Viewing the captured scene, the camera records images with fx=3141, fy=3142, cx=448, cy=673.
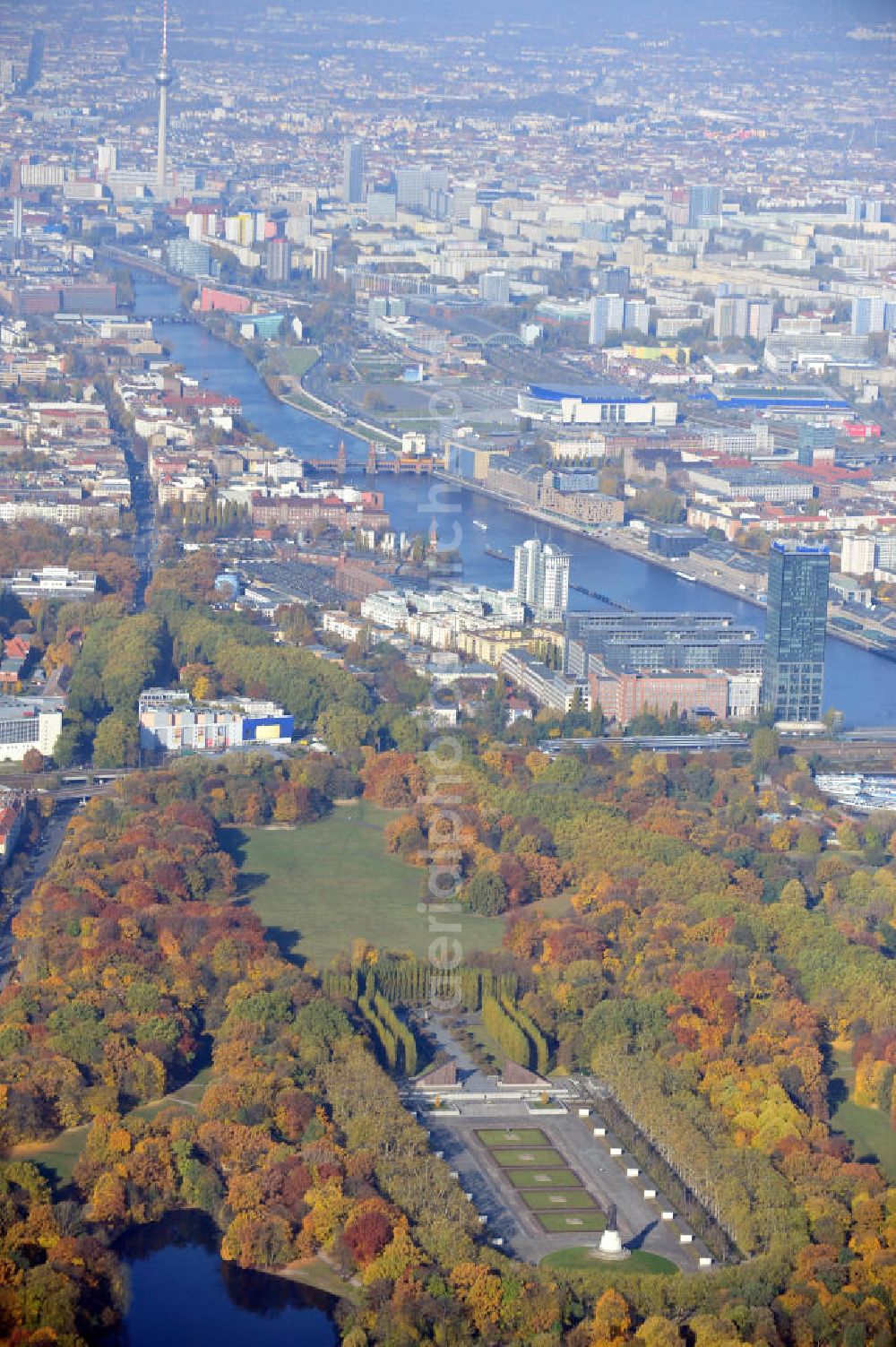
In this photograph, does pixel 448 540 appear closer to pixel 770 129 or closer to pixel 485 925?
pixel 485 925

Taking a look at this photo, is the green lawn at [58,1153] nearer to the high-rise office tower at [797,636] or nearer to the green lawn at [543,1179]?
the green lawn at [543,1179]

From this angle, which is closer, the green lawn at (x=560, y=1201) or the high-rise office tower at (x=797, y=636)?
the green lawn at (x=560, y=1201)

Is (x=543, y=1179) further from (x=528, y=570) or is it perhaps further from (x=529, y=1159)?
(x=528, y=570)

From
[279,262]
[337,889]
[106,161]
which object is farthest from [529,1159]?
[106,161]

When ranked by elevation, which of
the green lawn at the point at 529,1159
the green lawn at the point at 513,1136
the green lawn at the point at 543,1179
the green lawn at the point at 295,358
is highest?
the green lawn at the point at 295,358

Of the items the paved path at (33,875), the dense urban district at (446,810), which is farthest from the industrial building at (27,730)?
the paved path at (33,875)

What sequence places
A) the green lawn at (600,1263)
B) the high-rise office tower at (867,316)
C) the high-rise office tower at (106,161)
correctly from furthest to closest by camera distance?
the high-rise office tower at (106,161)
the high-rise office tower at (867,316)
the green lawn at (600,1263)

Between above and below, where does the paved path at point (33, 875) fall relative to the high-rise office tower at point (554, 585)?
below
